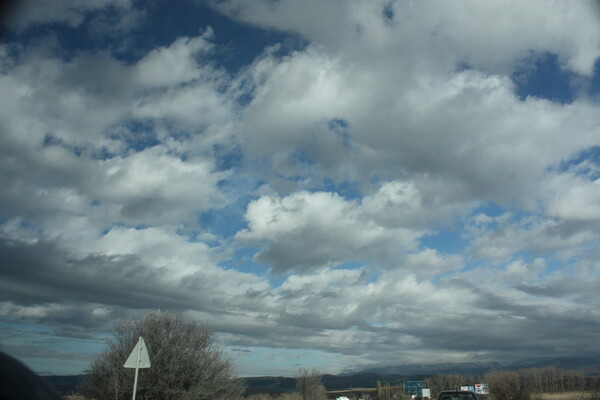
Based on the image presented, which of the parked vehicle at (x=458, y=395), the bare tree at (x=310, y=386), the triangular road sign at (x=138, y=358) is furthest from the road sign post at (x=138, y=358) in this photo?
the bare tree at (x=310, y=386)

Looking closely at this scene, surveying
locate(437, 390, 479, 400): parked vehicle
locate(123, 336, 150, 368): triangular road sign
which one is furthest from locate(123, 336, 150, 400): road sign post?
locate(437, 390, 479, 400): parked vehicle

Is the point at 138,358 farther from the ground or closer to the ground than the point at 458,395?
farther from the ground

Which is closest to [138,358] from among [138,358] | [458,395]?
[138,358]

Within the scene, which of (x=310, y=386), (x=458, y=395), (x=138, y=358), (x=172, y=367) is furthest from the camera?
(x=310, y=386)

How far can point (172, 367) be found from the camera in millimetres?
27266

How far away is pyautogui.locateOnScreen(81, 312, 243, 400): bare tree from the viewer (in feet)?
87.7

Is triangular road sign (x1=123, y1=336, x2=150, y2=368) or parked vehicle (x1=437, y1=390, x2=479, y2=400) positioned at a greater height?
triangular road sign (x1=123, y1=336, x2=150, y2=368)

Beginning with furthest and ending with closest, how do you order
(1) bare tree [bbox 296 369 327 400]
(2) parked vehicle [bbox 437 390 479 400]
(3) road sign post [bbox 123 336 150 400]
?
(1) bare tree [bbox 296 369 327 400] → (2) parked vehicle [bbox 437 390 479 400] → (3) road sign post [bbox 123 336 150 400]

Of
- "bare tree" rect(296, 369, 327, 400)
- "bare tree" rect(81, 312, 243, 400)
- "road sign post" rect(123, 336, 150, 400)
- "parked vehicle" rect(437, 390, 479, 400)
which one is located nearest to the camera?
"road sign post" rect(123, 336, 150, 400)

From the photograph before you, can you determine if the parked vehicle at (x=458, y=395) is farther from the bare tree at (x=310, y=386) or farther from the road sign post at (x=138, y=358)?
the bare tree at (x=310, y=386)

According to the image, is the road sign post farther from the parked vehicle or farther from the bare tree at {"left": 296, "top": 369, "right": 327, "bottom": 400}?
the bare tree at {"left": 296, "top": 369, "right": 327, "bottom": 400}

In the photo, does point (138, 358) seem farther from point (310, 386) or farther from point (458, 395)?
point (310, 386)

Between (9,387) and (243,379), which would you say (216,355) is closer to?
(243,379)

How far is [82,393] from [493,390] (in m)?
50.5
